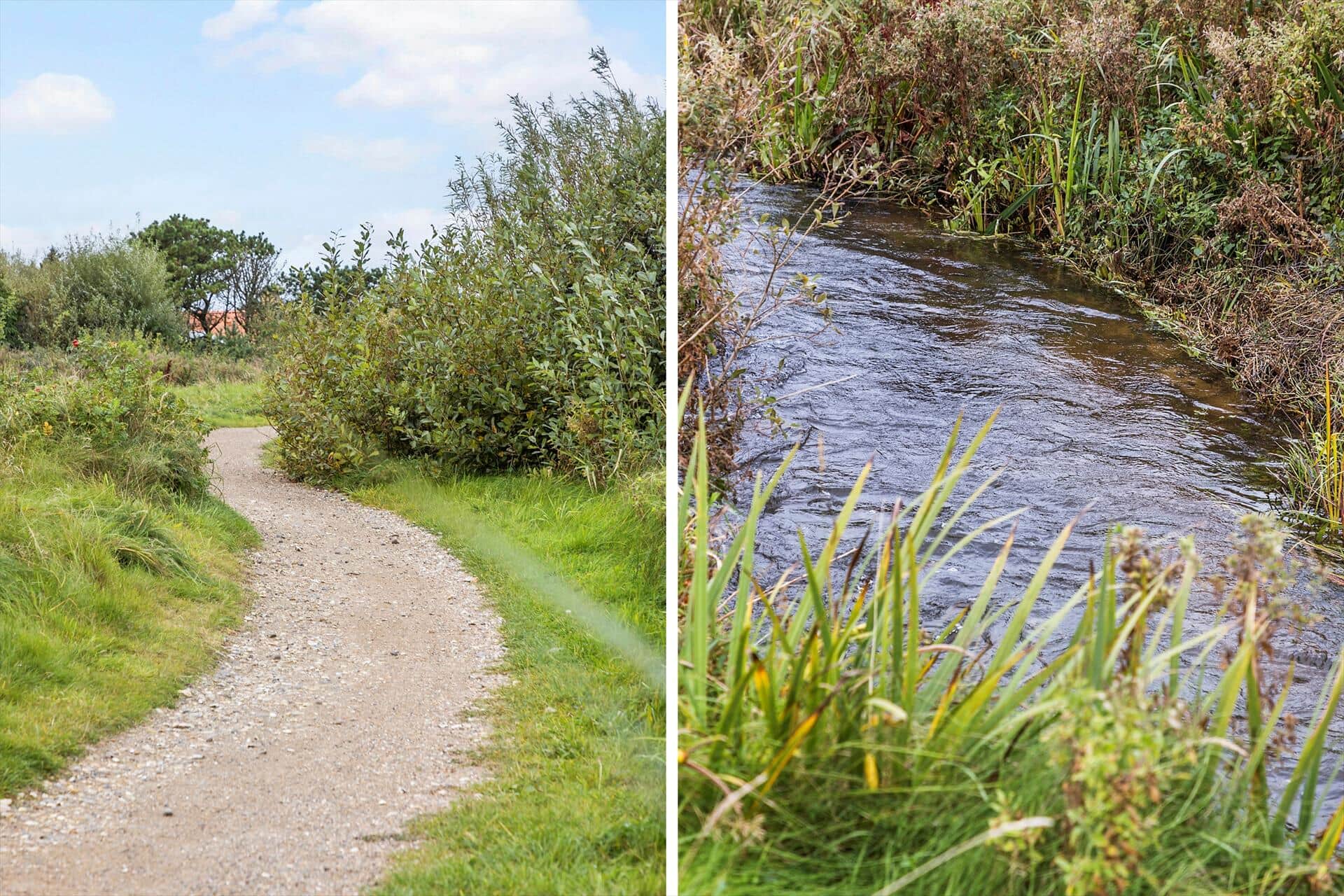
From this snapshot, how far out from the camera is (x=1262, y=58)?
550 centimetres

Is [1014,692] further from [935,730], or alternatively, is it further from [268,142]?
[268,142]

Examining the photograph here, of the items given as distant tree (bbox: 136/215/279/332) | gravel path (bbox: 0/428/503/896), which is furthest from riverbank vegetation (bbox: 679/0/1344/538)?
Answer: distant tree (bbox: 136/215/279/332)

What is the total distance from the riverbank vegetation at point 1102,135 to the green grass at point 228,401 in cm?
597

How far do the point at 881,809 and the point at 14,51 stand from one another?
35.1 feet

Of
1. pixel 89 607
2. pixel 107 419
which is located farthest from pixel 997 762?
pixel 107 419

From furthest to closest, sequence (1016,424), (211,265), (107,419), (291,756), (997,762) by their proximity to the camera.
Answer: (211,265)
(107,419)
(291,756)
(1016,424)
(997,762)

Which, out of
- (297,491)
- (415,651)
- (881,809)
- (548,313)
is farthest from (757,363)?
(297,491)

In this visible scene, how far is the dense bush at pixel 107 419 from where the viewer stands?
691 centimetres

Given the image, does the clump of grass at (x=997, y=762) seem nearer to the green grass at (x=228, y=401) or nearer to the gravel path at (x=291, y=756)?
the gravel path at (x=291, y=756)

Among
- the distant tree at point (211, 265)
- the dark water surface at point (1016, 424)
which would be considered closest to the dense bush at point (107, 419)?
the distant tree at point (211, 265)

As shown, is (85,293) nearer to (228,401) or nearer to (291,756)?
(228,401)

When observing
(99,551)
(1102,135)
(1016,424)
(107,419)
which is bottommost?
(99,551)

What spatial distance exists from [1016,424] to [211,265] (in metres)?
8.77

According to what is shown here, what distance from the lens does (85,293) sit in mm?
8328
